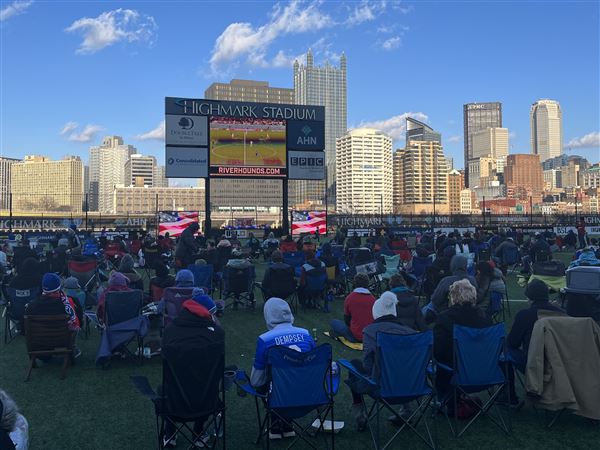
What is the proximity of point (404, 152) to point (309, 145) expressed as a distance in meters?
167

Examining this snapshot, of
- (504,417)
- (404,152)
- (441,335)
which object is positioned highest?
(404,152)

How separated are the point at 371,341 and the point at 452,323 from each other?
883 mm

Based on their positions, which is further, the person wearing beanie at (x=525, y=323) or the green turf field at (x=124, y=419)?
the person wearing beanie at (x=525, y=323)

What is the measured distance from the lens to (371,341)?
4773 mm

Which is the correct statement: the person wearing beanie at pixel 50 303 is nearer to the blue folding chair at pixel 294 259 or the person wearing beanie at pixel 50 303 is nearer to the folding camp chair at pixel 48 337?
the folding camp chair at pixel 48 337

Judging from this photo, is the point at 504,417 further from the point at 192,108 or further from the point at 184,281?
the point at 192,108

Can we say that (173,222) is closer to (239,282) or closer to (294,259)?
(294,259)

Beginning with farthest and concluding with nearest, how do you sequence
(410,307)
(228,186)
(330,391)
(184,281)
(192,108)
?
(228,186) < (192,108) < (184,281) < (410,307) < (330,391)

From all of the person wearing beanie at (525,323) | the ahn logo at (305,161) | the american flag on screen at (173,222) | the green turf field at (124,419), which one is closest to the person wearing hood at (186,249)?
the green turf field at (124,419)

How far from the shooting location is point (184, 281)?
7.52 m

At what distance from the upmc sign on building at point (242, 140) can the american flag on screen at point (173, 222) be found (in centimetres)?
441

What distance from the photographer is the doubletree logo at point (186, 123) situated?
86.2 feet

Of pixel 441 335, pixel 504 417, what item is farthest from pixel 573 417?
pixel 441 335

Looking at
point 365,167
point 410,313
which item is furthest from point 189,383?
point 365,167
